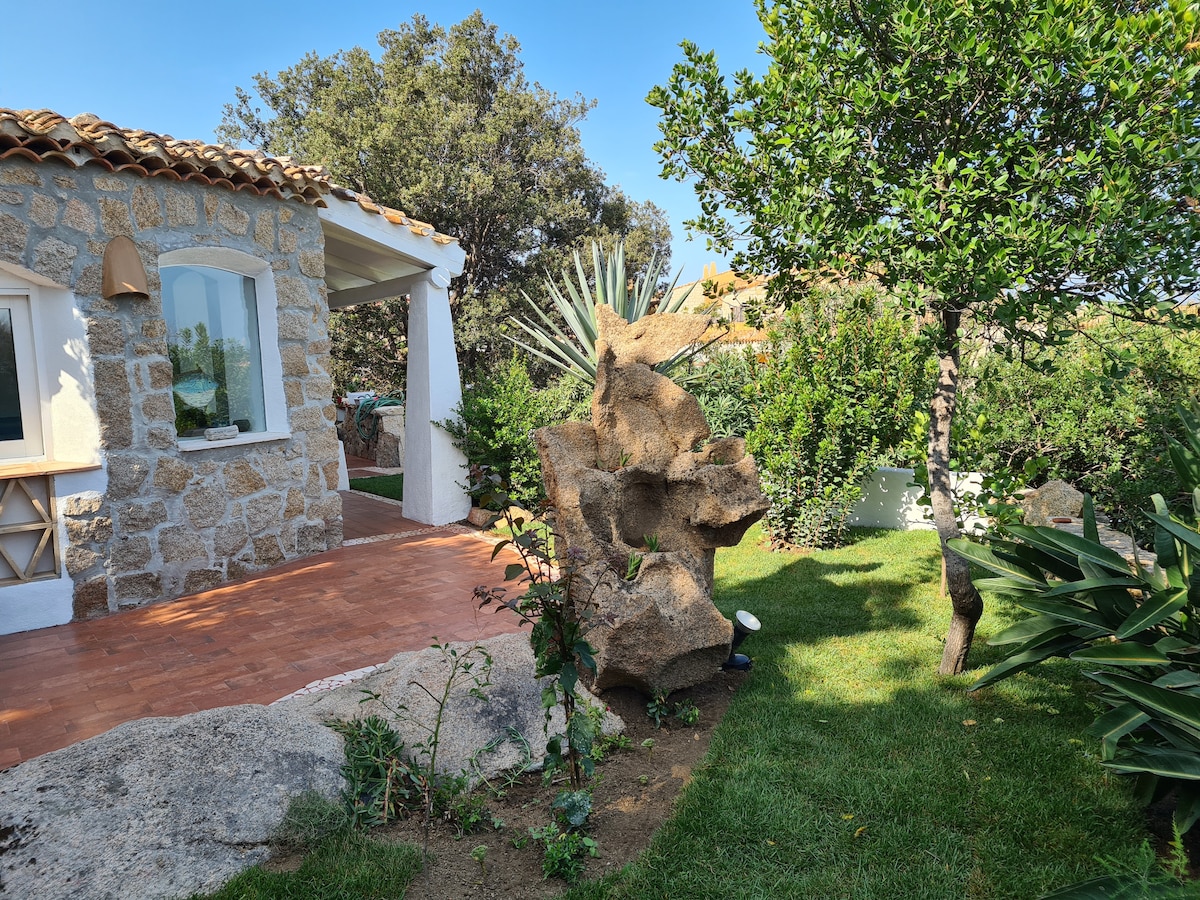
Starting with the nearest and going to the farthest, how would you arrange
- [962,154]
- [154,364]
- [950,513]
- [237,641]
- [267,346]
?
[962,154], [950,513], [237,641], [154,364], [267,346]

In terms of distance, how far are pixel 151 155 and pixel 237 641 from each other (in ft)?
12.7

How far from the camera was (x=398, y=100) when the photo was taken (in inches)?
631

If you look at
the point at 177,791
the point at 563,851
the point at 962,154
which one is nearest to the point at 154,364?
the point at 177,791

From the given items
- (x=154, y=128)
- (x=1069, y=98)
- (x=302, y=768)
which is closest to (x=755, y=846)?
(x=302, y=768)

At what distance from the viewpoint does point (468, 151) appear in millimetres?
15852

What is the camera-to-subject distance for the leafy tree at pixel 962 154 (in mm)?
3189

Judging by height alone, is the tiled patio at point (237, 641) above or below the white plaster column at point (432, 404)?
below

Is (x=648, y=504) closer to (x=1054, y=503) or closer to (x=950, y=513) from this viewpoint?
(x=950, y=513)

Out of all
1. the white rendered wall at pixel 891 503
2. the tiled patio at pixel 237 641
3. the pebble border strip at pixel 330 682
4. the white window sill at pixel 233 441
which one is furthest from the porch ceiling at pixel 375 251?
Result: the white rendered wall at pixel 891 503

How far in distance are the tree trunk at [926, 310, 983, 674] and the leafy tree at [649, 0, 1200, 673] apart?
1 cm

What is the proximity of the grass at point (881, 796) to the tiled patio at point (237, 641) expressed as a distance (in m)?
2.09

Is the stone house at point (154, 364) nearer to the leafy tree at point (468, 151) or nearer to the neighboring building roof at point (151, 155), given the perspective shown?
the neighboring building roof at point (151, 155)

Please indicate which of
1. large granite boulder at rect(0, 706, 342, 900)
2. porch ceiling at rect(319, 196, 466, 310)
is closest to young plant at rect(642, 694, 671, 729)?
large granite boulder at rect(0, 706, 342, 900)

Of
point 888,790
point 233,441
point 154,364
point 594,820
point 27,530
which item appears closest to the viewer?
point 594,820
